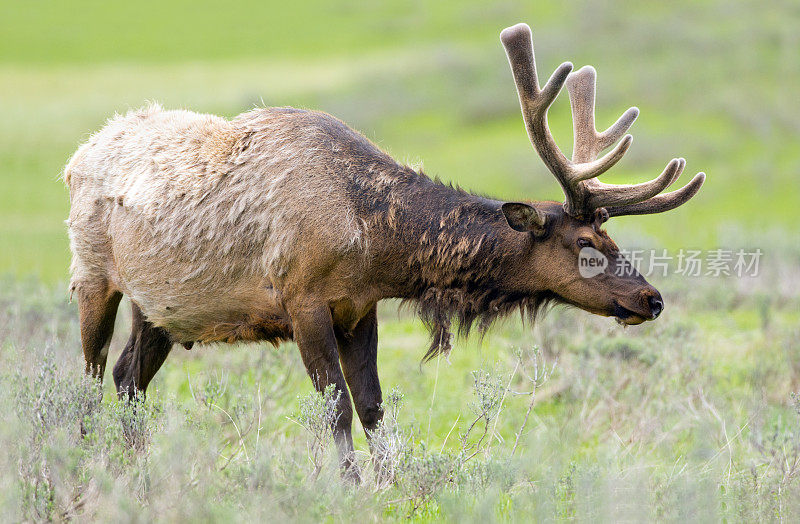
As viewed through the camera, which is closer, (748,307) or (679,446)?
(679,446)

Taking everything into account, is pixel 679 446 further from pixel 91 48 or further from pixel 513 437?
pixel 91 48

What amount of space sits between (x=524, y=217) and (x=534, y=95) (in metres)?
0.72

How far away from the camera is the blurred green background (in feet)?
79.1

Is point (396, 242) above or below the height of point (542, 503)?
above

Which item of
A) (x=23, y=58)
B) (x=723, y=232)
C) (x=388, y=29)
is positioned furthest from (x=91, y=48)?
(x=723, y=232)

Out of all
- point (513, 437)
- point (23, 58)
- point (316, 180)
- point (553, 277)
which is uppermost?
point (23, 58)

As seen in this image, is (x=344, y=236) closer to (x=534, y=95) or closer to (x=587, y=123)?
(x=534, y=95)

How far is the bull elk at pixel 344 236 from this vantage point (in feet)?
19.6

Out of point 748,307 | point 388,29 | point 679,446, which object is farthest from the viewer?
point 388,29

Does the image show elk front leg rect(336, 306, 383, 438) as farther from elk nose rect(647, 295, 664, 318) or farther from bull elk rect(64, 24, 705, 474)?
elk nose rect(647, 295, 664, 318)

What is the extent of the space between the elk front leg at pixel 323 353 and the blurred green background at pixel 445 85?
6588mm

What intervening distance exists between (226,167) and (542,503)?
9.85 feet

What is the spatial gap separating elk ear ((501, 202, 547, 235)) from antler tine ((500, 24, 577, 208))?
21cm

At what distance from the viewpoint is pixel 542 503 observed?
187 inches
